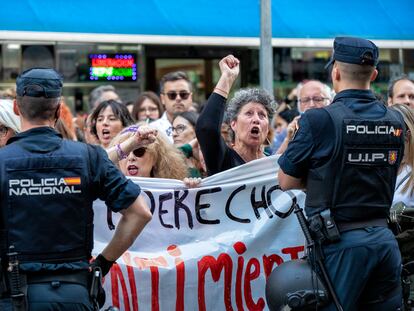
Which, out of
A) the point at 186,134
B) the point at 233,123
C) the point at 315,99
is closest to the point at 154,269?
the point at 233,123

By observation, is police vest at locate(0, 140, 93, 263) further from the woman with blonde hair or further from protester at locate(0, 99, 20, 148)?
the woman with blonde hair

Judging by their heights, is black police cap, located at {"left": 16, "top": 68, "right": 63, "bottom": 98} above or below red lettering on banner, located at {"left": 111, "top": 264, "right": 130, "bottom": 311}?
above

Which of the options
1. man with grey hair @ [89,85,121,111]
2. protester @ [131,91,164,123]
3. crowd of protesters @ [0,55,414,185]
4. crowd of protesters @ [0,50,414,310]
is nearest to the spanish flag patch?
crowd of protesters @ [0,50,414,310]

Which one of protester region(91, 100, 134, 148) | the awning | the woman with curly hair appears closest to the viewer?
the woman with curly hair

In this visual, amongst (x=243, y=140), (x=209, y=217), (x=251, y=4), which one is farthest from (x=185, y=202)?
(x=251, y=4)

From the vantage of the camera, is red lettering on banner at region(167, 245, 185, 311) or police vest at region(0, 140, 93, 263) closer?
police vest at region(0, 140, 93, 263)

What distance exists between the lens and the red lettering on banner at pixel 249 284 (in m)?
5.56

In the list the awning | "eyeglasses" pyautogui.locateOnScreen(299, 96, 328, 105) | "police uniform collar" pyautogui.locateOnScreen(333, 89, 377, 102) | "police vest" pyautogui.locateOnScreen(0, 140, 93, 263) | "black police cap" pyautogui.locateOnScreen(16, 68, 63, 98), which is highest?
the awning

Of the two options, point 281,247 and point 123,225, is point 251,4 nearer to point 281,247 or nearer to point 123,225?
point 281,247

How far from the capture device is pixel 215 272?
5.49 metres

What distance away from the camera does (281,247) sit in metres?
5.64

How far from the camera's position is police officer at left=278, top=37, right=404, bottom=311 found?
4.33 meters

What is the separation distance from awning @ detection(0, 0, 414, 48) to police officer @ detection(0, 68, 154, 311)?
8859 mm

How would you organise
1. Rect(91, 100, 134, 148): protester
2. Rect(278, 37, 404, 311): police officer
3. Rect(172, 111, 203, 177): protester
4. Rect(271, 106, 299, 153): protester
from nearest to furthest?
Rect(278, 37, 404, 311): police officer → Rect(91, 100, 134, 148): protester → Rect(172, 111, 203, 177): protester → Rect(271, 106, 299, 153): protester
